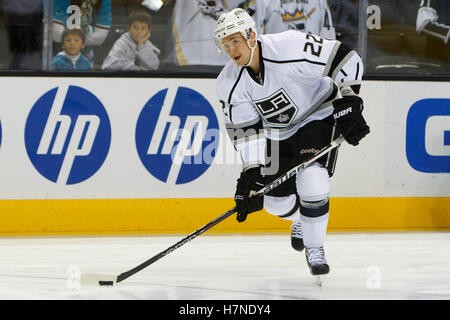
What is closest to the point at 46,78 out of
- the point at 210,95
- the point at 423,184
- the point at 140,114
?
the point at 140,114

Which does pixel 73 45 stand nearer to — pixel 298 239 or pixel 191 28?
pixel 191 28

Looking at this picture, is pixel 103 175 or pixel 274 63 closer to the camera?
pixel 274 63

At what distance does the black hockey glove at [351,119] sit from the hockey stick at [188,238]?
0.15 meters

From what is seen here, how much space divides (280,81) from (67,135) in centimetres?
176

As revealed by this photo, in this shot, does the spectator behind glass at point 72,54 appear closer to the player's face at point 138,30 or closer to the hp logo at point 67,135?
the hp logo at point 67,135

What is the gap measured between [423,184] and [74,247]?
2066 millimetres

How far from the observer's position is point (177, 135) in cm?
518

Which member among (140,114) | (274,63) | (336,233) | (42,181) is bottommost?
(336,233)

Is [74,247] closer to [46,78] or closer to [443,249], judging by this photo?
[46,78]

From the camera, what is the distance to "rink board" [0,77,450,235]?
507cm

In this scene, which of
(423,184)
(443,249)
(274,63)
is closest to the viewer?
(274,63)

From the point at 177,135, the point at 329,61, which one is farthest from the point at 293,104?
the point at 177,135

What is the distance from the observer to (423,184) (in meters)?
5.42

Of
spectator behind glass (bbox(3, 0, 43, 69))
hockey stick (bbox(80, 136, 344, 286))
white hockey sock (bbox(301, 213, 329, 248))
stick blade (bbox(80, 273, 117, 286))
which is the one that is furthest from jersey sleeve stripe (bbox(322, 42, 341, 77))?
spectator behind glass (bbox(3, 0, 43, 69))
